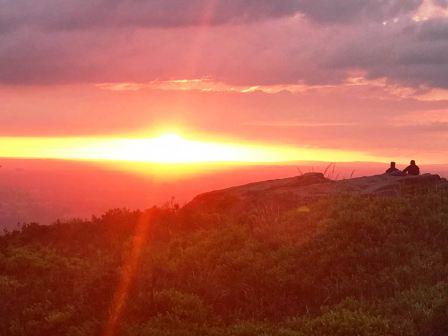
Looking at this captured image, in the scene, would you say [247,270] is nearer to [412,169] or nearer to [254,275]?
[254,275]

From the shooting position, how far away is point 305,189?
23.4 m

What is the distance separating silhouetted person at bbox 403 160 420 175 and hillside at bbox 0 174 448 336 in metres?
1.79

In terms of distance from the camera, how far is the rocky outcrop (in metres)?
22.0

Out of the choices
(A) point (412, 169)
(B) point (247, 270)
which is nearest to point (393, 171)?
(A) point (412, 169)

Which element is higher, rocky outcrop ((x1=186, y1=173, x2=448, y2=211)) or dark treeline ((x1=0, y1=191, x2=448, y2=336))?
rocky outcrop ((x1=186, y1=173, x2=448, y2=211))

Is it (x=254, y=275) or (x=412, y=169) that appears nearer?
(x=254, y=275)

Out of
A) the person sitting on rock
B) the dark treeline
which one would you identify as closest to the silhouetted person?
the person sitting on rock

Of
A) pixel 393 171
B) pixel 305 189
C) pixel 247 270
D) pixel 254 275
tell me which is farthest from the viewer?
pixel 393 171

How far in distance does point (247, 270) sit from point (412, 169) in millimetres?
11664

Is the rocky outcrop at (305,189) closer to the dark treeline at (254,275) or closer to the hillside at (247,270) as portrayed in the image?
the hillside at (247,270)

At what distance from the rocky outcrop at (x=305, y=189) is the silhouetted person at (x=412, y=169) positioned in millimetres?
744

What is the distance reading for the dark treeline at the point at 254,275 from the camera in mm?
11938

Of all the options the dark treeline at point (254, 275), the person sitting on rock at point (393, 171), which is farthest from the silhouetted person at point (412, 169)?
the dark treeline at point (254, 275)

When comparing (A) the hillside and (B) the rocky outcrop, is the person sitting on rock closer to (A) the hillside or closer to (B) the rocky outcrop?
(B) the rocky outcrop
